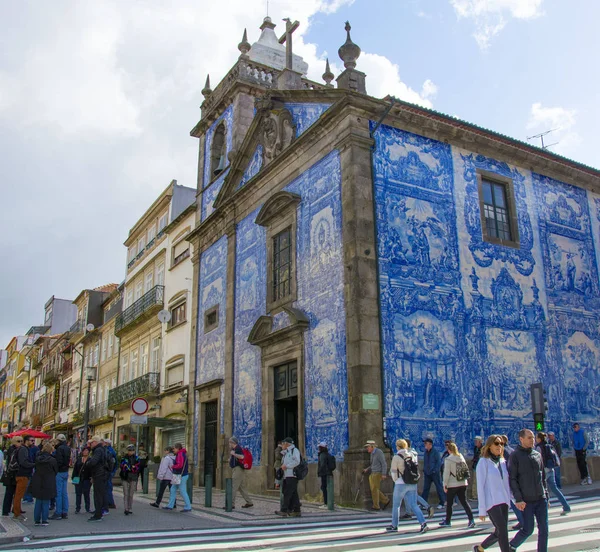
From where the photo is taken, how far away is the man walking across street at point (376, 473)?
12125 mm

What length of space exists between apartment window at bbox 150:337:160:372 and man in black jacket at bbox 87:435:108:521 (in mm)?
14478

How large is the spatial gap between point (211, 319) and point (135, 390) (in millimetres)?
7835

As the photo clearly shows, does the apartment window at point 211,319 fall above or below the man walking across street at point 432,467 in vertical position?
above

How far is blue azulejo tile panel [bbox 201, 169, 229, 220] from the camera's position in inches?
881

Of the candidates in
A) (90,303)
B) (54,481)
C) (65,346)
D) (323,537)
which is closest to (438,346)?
(323,537)

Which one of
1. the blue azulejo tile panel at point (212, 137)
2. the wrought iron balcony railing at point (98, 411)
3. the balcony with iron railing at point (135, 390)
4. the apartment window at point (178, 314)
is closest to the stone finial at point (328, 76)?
the blue azulejo tile panel at point (212, 137)

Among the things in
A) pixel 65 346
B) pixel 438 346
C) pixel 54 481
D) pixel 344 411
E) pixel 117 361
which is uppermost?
pixel 65 346

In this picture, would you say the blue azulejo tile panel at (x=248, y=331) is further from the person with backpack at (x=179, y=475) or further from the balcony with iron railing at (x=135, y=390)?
the balcony with iron railing at (x=135, y=390)

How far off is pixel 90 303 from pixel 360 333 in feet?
94.4

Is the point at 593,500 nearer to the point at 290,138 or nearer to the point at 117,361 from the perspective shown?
the point at 290,138

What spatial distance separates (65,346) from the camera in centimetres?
4425

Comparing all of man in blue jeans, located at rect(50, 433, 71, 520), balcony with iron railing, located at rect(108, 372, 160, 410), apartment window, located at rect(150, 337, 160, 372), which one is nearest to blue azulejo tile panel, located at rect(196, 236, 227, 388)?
balcony with iron railing, located at rect(108, 372, 160, 410)

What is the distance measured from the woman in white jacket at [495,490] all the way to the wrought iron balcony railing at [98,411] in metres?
28.4

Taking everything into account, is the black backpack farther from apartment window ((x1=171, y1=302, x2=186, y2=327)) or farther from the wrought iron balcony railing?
the wrought iron balcony railing
